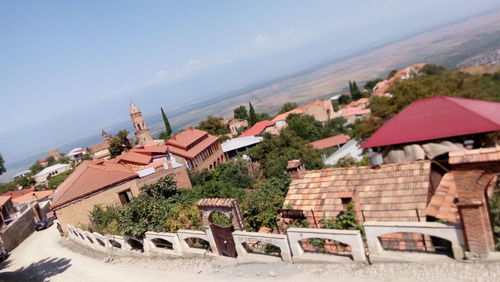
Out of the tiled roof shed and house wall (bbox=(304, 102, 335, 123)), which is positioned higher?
the tiled roof shed

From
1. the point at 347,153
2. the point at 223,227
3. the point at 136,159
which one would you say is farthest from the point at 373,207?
the point at 347,153

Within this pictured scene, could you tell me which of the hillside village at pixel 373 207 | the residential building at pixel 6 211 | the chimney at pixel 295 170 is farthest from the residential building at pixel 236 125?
the chimney at pixel 295 170

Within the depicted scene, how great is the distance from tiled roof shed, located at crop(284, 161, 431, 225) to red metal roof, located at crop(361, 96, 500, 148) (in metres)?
2.31

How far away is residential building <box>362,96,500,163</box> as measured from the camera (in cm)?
1173

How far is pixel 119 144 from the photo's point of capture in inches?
2296

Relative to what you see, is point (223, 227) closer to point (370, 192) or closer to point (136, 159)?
point (370, 192)

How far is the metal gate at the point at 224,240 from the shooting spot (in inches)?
421

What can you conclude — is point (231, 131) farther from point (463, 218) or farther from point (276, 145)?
point (463, 218)

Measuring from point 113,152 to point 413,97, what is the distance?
48208 millimetres

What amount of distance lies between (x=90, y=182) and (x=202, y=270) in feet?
64.7

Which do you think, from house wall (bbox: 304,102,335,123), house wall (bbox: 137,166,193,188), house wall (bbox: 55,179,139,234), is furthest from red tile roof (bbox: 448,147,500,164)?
house wall (bbox: 304,102,335,123)

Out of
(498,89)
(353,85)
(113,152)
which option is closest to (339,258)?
(498,89)

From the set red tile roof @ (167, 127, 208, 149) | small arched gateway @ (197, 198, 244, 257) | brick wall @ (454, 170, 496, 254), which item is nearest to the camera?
brick wall @ (454, 170, 496, 254)

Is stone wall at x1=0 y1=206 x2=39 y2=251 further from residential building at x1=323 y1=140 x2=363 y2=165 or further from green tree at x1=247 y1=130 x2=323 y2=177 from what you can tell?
residential building at x1=323 y1=140 x2=363 y2=165
